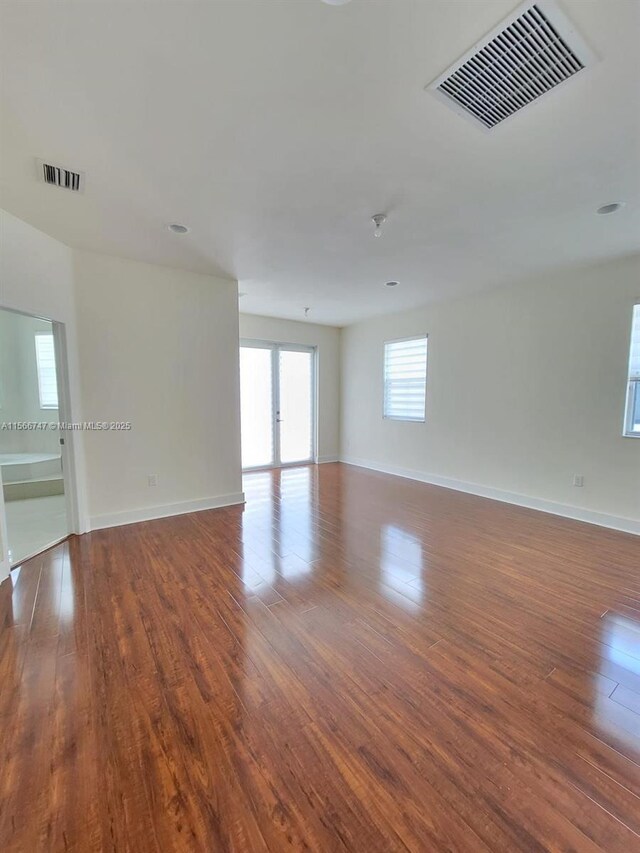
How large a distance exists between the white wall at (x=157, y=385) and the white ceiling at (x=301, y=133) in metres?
0.55

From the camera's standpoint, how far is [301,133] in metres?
1.84

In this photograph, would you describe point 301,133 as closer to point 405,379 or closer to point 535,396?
point 535,396

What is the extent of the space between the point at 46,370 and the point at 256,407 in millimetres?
3145

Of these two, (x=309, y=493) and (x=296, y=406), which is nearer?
(x=309, y=493)

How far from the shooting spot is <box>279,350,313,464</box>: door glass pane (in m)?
6.75

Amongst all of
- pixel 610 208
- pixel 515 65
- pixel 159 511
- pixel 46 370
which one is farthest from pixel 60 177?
pixel 610 208

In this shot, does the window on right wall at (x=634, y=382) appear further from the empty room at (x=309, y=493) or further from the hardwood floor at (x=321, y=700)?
the hardwood floor at (x=321, y=700)

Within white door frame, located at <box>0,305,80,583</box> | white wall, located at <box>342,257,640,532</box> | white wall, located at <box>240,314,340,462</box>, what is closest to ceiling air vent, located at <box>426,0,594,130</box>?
white wall, located at <box>342,257,640,532</box>

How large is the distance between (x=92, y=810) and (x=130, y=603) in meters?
1.31

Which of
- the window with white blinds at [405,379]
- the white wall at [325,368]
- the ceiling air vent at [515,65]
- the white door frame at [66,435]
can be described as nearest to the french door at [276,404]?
the white wall at [325,368]

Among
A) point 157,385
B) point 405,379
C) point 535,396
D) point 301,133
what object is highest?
point 301,133

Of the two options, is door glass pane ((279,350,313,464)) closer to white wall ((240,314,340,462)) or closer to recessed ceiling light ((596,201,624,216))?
white wall ((240,314,340,462))

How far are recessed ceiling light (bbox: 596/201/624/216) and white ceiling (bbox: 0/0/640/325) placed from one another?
0.07 m

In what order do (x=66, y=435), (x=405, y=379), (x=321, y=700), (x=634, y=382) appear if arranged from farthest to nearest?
(x=405, y=379)
(x=634, y=382)
(x=66, y=435)
(x=321, y=700)
